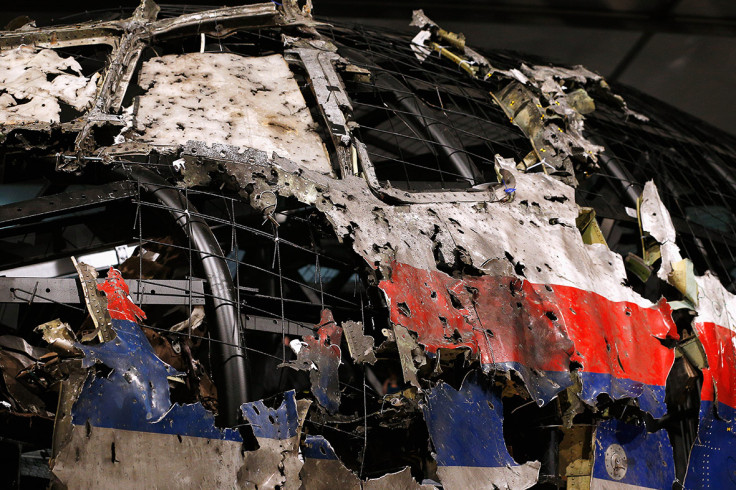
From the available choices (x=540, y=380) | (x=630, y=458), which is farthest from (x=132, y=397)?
(x=630, y=458)

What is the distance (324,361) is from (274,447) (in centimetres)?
33

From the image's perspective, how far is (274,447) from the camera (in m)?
2.14

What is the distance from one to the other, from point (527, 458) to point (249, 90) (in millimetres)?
1962

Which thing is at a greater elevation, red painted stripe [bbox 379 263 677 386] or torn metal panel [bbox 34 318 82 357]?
torn metal panel [bbox 34 318 82 357]

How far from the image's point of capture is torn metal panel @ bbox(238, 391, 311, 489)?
6.91ft

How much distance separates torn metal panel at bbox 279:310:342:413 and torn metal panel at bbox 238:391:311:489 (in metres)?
0.11

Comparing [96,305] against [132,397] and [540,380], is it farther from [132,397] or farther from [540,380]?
[540,380]

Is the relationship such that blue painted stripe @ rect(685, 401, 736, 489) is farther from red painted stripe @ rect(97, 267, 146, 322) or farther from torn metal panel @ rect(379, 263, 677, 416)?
red painted stripe @ rect(97, 267, 146, 322)

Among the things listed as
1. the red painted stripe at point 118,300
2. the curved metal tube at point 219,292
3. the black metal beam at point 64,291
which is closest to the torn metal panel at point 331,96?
the curved metal tube at point 219,292

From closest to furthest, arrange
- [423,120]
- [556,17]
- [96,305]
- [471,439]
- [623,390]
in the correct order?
[96,305]
[471,439]
[623,390]
[423,120]
[556,17]

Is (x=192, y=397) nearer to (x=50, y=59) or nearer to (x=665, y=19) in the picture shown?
(x=50, y=59)

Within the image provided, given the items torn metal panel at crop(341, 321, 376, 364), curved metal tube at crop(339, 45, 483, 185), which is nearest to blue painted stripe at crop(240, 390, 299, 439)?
torn metal panel at crop(341, 321, 376, 364)

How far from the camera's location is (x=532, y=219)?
312cm

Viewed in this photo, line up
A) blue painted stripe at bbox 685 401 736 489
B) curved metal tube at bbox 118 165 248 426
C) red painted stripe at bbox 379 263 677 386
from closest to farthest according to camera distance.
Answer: red painted stripe at bbox 379 263 677 386 < curved metal tube at bbox 118 165 248 426 < blue painted stripe at bbox 685 401 736 489
